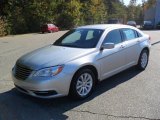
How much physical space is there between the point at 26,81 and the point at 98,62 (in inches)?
66.1

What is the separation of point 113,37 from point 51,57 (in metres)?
1.92

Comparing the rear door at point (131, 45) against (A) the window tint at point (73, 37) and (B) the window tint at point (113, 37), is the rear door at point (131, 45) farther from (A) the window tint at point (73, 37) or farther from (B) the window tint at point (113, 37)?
(A) the window tint at point (73, 37)

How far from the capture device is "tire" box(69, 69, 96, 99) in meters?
5.88

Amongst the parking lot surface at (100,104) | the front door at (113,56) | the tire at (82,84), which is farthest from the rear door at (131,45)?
the tire at (82,84)

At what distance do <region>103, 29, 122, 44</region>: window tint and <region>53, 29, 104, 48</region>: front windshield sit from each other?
0.21m

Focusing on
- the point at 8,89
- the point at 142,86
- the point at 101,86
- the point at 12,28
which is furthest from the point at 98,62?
the point at 12,28

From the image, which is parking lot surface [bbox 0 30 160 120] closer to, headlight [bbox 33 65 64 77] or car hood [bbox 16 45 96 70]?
headlight [bbox 33 65 64 77]

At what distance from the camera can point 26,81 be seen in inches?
225

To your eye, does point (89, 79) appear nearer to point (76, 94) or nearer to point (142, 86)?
point (76, 94)

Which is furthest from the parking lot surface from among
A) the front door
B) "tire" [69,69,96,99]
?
the front door

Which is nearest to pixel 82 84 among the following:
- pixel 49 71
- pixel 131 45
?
pixel 49 71

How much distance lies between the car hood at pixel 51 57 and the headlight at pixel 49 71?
90 millimetres

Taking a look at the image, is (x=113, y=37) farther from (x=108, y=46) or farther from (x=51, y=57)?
(x=51, y=57)

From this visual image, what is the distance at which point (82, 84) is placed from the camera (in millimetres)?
6094
